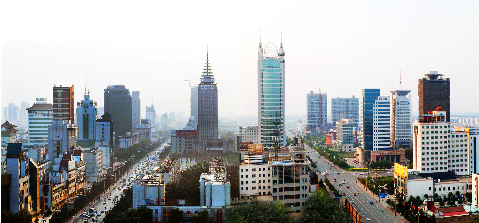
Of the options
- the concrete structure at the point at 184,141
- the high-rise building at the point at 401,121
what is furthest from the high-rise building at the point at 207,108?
the high-rise building at the point at 401,121

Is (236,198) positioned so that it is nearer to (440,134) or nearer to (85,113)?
(440,134)

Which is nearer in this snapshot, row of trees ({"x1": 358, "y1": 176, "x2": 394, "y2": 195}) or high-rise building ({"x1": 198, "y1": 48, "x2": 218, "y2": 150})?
row of trees ({"x1": 358, "y1": 176, "x2": 394, "y2": 195})

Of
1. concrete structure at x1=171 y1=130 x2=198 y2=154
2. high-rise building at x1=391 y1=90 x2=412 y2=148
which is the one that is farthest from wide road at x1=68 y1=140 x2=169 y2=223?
high-rise building at x1=391 y1=90 x2=412 y2=148

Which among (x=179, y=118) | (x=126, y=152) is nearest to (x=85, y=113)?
(x=126, y=152)

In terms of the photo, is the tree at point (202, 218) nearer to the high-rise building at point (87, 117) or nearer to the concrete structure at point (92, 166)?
the concrete structure at point (92, 166)

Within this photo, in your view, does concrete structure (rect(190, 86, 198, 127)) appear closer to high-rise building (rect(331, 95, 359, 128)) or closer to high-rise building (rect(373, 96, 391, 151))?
high-rise building (rect(373, 96, 391, 151))

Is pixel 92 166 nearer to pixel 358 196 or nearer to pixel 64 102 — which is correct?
pixel 64 102
